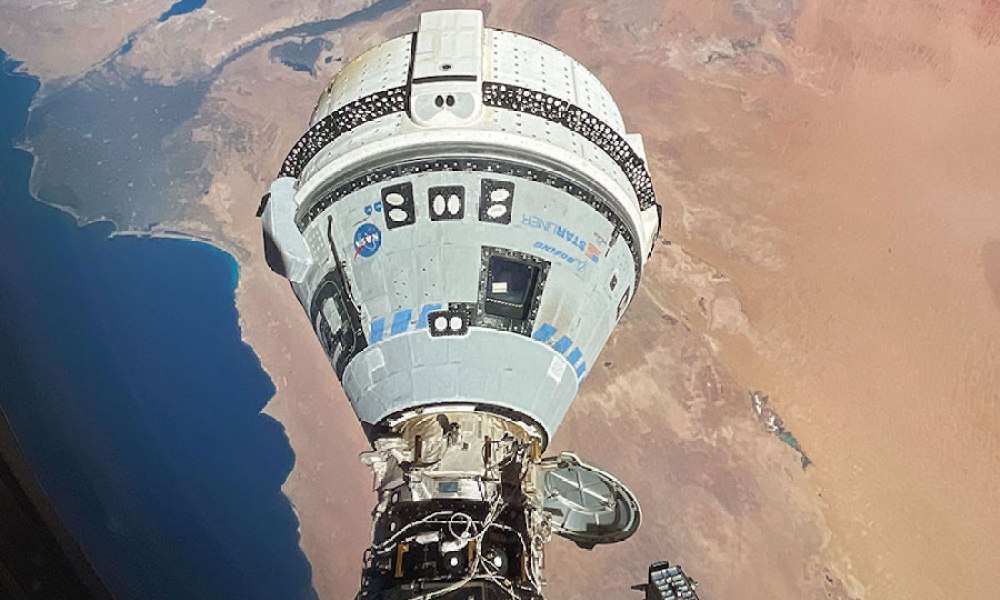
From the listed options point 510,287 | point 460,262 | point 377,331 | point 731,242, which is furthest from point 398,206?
point 731,242

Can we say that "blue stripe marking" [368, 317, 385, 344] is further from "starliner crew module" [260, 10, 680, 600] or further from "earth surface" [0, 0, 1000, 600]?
"earth surface" [0, 0, 1000, 600]

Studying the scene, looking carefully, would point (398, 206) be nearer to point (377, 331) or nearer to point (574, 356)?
point (377, 331)

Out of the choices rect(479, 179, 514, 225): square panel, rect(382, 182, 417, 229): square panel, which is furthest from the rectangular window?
rect(382, 182, 417, 229): square panel

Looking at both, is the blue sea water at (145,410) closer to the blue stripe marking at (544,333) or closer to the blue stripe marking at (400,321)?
the blue stripe marking at (400,321)

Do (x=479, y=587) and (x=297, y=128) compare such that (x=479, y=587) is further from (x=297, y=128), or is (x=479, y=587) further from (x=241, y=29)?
(x=241, y=29)

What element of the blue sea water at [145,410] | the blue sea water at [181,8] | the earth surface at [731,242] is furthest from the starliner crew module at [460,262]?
the blue sea water at [181,8]

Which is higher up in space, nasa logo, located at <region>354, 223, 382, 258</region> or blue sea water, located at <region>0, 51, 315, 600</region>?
nasa logo, located at <region>354, 223, 382, 258</region>
